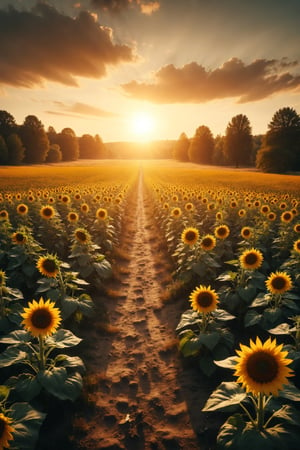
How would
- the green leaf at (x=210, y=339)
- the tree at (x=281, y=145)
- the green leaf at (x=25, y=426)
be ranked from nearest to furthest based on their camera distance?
1. the green leaf at (x=25, y=426)
2. the green leaf at (x=210, y=339)
3. the tree at (x=281, y=145)

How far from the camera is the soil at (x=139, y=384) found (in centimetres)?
357

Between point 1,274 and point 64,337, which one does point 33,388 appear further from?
point 1,274

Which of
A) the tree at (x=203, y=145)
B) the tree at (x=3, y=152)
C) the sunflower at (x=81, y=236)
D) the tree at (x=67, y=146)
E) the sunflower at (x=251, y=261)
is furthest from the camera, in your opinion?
the tree at (x=67, y=146)

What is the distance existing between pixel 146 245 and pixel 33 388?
9.08m

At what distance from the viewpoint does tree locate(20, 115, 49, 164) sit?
78.8 meters

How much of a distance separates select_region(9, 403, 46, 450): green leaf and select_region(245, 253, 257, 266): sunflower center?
445 cm

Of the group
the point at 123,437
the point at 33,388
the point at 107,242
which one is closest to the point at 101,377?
the point at 123,437

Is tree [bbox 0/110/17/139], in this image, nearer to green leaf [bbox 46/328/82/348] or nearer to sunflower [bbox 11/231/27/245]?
sunflower [bbox 11/231/27/245]

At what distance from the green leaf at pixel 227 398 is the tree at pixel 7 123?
3512 inches

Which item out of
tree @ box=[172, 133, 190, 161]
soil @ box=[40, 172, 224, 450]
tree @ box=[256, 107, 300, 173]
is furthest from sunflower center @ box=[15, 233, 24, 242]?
tree @ box=[172, 133, 190, 161]

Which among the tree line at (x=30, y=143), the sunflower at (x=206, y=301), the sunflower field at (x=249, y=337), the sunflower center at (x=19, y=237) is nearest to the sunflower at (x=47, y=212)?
the sunflower center at (x=19, y=237)

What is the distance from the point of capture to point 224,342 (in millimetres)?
4426

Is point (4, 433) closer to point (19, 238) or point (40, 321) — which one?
point (40, 321)

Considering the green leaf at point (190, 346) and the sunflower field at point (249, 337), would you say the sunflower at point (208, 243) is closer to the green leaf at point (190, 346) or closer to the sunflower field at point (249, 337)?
the sunflower field at point (249, 337)
